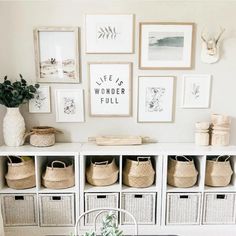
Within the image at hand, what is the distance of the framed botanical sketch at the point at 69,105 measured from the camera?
2.50 meters

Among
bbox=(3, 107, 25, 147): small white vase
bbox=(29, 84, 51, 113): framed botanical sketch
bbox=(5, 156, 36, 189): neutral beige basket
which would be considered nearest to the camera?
bbox=(5, 156, 36, 189): neutral beige basket

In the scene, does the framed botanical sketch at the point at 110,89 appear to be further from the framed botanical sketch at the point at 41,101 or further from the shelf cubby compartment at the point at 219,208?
the shelf cubby compartment at the point at 219,208

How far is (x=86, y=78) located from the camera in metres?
2.49

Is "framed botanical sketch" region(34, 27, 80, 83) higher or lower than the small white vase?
higher

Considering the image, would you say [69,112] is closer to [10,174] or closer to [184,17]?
[10,174]

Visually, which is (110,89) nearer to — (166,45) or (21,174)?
(166,45)

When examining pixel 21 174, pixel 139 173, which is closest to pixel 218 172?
→ pixel 139 173

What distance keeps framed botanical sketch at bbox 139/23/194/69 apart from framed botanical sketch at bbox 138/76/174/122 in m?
0.13

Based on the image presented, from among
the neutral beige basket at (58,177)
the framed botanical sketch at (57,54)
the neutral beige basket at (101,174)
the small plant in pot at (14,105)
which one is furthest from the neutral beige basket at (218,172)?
the small plant in pot at (14,105)

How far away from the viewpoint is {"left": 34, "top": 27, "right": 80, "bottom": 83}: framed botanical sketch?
2404 millimetres

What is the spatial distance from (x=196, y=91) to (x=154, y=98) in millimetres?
396

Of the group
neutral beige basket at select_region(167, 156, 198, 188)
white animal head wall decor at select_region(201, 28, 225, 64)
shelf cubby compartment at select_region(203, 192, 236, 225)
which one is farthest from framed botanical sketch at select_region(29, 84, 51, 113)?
shelf cubby compartment at select_region(203, 192, 236, 225)

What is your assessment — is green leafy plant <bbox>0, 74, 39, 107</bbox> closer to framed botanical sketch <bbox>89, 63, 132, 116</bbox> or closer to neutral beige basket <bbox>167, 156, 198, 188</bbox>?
framed botanical sketch <bbox>89, 63, 132, 116</bbox>

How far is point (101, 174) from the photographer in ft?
7.54
